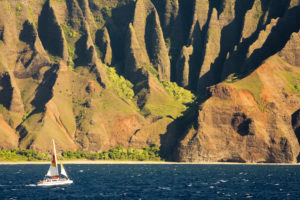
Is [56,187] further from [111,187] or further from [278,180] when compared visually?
[278,180]

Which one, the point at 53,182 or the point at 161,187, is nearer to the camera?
the point at 161,187

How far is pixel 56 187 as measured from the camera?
16375cm

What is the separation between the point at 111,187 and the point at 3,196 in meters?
28.7

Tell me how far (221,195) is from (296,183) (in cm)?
3561

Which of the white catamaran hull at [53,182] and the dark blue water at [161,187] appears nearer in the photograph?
the dark blue water at [161,187]

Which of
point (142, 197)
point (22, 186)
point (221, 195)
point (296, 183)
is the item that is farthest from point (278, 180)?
point (22, 186)

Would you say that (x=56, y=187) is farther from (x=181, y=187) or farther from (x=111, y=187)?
(x=181, y=187)

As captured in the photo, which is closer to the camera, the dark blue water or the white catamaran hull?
the dark blue water

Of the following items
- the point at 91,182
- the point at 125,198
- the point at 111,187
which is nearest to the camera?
the point at 125,198

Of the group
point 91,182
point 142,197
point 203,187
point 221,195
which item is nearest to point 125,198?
point 142,197

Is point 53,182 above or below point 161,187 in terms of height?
above

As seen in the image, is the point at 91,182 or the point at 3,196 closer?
the point at 3,196

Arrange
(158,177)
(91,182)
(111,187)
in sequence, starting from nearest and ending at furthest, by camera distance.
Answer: (111,187), (91,182), (158,177)

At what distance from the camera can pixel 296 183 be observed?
169 m
